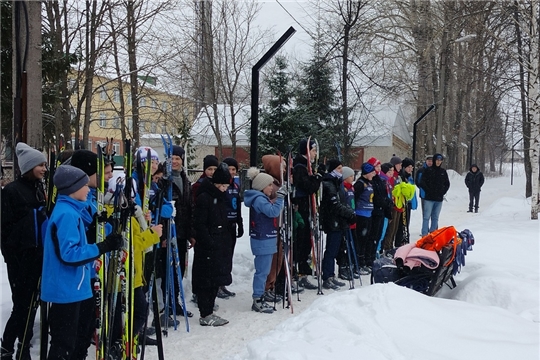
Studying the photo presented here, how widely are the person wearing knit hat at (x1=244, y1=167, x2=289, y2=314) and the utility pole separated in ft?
9.19

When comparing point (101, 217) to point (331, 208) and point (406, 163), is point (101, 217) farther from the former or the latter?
point (406, 163)

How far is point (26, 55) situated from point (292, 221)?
395 cm

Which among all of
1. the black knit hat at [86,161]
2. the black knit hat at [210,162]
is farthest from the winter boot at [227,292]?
the black knit hat at [86,161]

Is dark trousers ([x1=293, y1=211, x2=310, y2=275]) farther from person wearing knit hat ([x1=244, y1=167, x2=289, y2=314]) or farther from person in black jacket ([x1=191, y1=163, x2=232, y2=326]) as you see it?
person in black jacket ([x1=191, y1=163, x2=232, y2=326])

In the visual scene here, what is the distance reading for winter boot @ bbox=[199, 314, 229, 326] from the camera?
18.9ft

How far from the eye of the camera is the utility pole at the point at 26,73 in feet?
20.0

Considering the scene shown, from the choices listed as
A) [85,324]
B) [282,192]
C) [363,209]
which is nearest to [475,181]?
[363,209]

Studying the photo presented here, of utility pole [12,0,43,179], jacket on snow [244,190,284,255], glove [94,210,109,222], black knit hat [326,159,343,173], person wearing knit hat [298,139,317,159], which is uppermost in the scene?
utility pole [12,0,43,179]

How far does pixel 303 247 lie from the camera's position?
7.51 meters

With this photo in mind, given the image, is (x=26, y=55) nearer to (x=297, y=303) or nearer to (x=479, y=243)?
(x=297, y=303)

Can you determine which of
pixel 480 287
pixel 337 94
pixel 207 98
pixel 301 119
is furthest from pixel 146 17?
pixel 480 287

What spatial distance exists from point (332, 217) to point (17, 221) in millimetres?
4411

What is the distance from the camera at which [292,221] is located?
699 centimetres

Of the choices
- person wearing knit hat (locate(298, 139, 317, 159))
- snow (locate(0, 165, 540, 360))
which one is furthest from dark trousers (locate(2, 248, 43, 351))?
person wearing knit hat (locate(298, 139, 317, 159))
